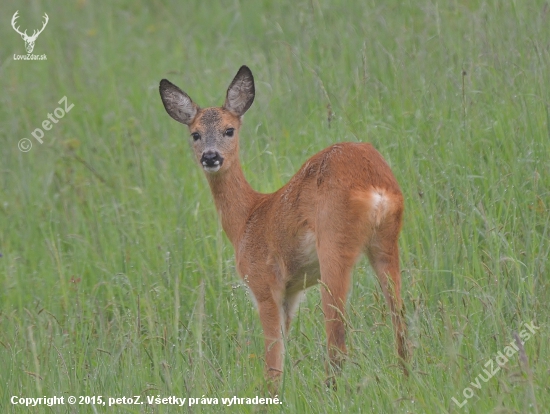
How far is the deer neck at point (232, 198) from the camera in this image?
5.62m

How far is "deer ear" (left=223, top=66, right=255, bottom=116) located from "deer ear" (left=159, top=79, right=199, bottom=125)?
206 mm

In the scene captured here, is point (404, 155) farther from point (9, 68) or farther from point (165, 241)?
point (9, 68)

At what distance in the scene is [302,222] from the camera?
486 cm

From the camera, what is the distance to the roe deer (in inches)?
175

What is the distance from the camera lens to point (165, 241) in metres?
6.25

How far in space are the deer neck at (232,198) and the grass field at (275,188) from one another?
0.13 m

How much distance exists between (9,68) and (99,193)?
345cm

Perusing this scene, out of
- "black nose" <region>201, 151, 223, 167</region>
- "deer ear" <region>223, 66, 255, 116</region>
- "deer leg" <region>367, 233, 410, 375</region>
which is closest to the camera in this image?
"deer leg" <region>367, 233, 410, 375</region>

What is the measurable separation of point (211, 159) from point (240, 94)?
616 mm

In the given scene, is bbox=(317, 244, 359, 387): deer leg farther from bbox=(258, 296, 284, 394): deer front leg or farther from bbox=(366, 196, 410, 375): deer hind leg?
bbox=(258, 296, 284, 394): deer front leg
